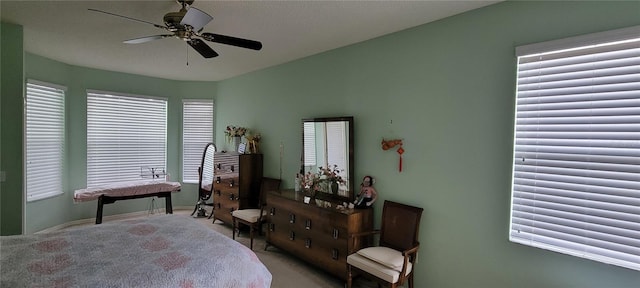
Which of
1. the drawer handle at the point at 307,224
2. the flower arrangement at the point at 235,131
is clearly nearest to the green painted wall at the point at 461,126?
the drawer handle at the point at 307,224

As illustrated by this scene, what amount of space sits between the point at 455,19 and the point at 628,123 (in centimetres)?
141

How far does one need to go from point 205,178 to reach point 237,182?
5.02 feet

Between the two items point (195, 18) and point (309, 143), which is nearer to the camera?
point (195, 18)

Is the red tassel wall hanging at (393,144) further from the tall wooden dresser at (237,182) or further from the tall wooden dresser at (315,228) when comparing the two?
the tall wooden dresser at (237,182)

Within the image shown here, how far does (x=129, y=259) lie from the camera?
1.96 metres

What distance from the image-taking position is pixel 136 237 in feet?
7.75

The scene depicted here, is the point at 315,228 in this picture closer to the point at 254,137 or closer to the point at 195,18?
the point at 254,137

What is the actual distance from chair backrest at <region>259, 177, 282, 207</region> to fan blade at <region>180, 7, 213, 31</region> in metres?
2.70

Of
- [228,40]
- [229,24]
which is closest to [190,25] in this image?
[228,40]

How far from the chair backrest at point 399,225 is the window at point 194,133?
4382 mm

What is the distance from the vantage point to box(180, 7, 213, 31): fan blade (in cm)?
194

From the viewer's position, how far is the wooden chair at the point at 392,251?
8.36 ft

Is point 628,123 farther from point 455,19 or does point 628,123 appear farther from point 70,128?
point 70,128

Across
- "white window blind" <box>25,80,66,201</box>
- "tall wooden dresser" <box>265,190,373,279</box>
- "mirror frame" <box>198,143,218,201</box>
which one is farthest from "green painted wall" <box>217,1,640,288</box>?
"white window blind" <box>25,80,66,201</box>
